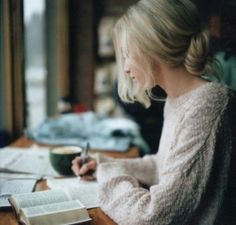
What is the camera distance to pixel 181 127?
101cm

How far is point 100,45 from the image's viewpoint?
159 inches

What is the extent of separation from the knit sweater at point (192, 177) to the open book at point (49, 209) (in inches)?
3.5

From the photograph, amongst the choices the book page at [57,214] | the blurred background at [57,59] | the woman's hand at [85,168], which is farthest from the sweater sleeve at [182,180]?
the blurred background at [57,59]

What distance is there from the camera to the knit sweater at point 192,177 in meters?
0.95

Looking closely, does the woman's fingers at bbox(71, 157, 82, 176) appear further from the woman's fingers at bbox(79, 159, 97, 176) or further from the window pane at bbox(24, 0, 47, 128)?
the window pane at bbox(24, 0, 47, 128)

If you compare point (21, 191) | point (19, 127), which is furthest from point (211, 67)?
Answer: point (19, 127)

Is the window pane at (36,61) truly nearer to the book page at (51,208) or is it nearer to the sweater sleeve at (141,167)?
the sweater sleeve at (141,167)

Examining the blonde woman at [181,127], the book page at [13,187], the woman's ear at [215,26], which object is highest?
the woman's ear at [215,26]

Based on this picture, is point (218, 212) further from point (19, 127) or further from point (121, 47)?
point (19, 127)

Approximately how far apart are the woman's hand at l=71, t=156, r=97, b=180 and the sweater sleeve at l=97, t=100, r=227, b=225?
1.12ft

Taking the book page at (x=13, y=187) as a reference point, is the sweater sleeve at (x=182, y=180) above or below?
above

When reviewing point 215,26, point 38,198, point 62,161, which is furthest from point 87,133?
point 38,198

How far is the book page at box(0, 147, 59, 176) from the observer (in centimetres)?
145

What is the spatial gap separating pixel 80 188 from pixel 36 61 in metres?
2.24
